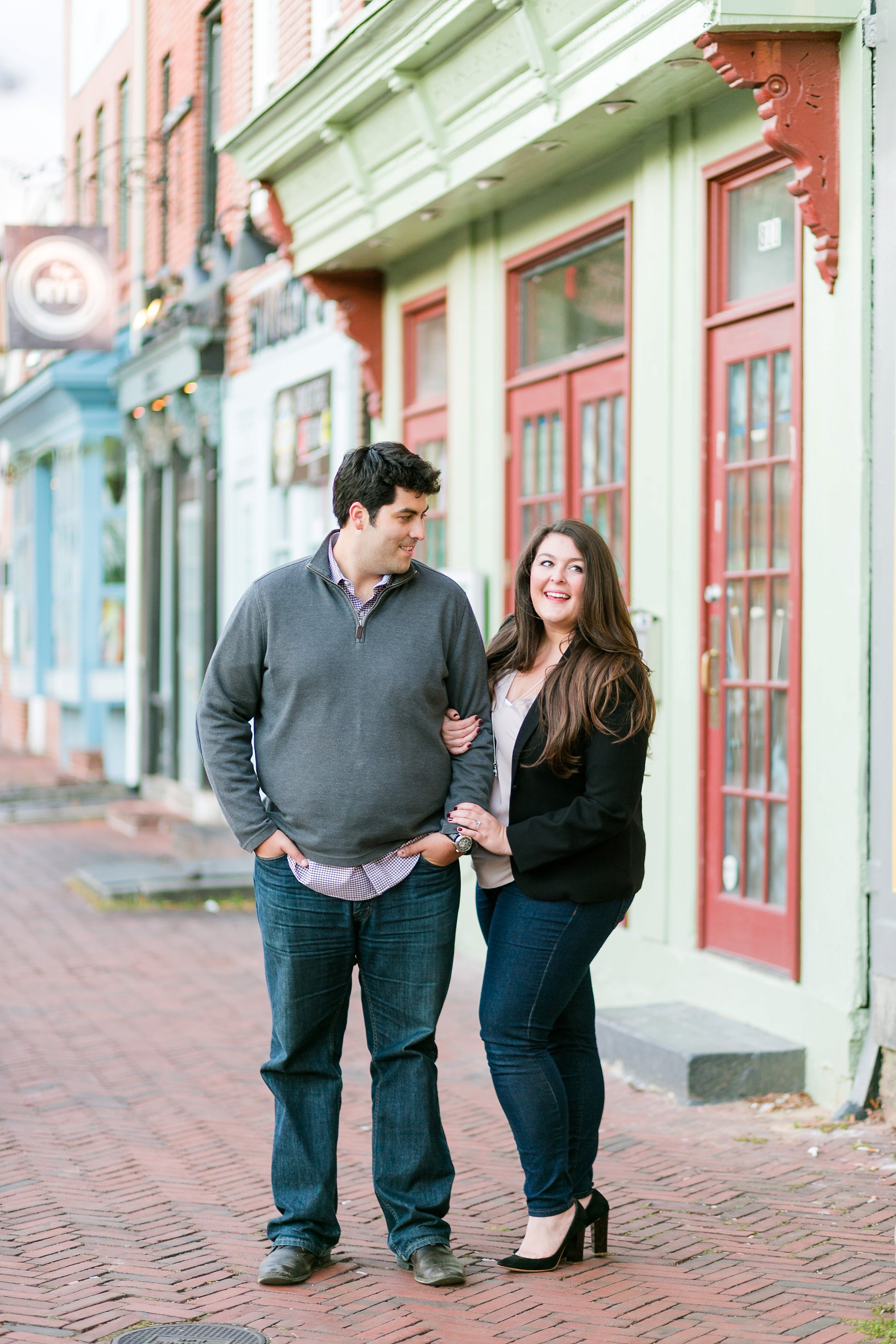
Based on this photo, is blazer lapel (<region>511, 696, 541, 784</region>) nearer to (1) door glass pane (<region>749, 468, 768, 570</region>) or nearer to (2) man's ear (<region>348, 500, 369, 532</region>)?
(2) man's ear (<region>348, 500, 369, 532</region>)

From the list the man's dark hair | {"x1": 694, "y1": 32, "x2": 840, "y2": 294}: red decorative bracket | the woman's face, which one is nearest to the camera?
the man's dark hair

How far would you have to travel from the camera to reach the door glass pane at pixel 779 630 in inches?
244

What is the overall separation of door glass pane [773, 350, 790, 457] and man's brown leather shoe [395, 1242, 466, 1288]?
326 cm

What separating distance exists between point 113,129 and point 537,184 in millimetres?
12057

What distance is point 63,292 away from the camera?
16.3 meters

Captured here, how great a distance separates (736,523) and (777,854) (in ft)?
4.26

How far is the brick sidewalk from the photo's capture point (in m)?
Answer: 3.92

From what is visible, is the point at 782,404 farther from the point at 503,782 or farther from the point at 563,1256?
the point at 563,1256

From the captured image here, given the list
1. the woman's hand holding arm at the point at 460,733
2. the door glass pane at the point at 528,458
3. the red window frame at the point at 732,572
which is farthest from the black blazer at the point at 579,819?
the door glass pane at the point at 528,458

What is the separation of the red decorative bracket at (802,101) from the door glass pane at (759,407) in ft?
2.25

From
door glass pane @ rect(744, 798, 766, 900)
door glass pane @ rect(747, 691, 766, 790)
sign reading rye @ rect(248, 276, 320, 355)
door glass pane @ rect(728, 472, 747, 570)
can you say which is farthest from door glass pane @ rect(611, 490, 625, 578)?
sign reading rye @ rect(248, 276, 320, 355)

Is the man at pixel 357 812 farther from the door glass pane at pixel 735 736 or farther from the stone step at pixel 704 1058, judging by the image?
the door glass pane at pixel 735 736

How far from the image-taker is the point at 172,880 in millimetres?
10680

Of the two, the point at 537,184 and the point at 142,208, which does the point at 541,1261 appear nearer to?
the point at 537,184
